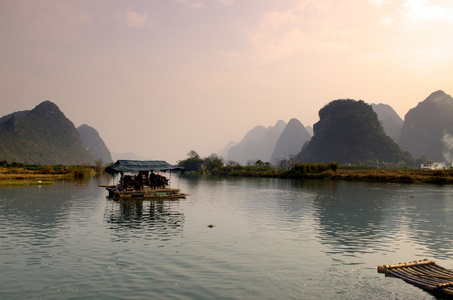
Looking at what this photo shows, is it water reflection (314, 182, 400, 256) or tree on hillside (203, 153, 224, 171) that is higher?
tree on hillside (203, 153, 224, 171)

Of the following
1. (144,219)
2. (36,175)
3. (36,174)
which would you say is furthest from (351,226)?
(36,174)

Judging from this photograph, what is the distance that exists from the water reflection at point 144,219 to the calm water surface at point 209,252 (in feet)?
0.21

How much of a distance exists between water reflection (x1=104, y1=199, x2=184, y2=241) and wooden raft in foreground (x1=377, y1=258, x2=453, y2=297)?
10301mm

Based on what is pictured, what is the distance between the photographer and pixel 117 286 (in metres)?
10.2

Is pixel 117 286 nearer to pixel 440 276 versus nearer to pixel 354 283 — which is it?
pixel 354 283

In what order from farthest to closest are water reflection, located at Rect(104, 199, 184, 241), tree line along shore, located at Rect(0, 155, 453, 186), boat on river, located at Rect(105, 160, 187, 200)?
1. tree line along shore, located at Rect(0, 155, 453, 186)
2. boat on river, located at Rect(105, 160, 187, 200)
3. water reflection, located at Rect(104, 199, 184, 241)

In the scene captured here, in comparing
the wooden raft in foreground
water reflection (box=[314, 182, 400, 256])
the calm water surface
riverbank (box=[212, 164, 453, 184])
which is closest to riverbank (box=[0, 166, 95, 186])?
the calm water surface

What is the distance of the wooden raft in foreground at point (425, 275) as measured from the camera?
9.89 m

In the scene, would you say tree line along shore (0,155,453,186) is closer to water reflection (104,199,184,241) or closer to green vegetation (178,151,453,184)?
green vegetation (178,151,453,184)

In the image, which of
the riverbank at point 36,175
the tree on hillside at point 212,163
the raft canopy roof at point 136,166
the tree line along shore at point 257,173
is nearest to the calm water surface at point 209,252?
the raft canopy roof at point 136,166

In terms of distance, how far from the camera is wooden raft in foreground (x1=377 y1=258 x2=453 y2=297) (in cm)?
989

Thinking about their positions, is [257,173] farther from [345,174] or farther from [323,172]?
[345,174]

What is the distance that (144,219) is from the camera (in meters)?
22.8

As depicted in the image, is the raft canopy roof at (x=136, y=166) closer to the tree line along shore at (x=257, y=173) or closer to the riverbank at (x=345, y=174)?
the tree line along shore at (x=257, y=173)
